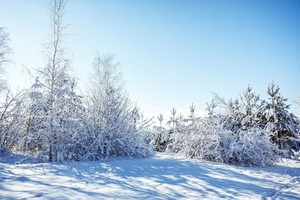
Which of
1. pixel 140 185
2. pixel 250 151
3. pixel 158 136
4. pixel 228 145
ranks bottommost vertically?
pixel 140 185

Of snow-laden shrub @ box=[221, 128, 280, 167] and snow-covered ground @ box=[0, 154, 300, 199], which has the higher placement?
snow-laden shrub @ box=[221, 128, 280, 167]

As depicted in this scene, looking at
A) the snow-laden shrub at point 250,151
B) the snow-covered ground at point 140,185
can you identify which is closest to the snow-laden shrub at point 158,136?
the snow-laden shrub at point 250,151

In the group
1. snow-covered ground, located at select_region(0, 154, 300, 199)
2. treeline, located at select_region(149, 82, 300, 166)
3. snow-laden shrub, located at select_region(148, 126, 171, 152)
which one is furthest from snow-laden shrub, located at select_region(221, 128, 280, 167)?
snow-laden shrub, located at select_region(148, 126, 171, 152)

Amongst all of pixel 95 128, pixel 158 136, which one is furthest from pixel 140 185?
pixel 158 136

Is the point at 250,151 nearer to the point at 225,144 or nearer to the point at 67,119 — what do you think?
the point at 225,144

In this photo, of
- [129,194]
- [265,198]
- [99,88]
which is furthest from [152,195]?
[99,88]

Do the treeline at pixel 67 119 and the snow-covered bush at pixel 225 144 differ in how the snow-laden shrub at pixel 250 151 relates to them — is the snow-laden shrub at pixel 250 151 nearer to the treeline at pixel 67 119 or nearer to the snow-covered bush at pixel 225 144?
the snow-covered bush at pixel 225 144

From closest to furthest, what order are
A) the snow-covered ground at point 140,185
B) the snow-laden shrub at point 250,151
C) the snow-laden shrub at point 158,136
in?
the snow-covered ground at point 140,185
the snow-laden shrub at point 250,151
the snow-laden shrub at point 158,136

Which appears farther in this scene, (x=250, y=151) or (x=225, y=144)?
(x=225, y=144)

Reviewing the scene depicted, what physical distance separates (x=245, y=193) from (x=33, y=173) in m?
4.75

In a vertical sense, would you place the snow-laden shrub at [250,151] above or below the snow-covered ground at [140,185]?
above

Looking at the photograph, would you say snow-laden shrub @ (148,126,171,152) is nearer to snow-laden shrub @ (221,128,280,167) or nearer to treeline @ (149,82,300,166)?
treeline @ (149,82,300,166)

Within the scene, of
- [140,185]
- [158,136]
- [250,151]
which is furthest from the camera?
[158,136]

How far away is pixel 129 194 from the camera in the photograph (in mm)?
3535
